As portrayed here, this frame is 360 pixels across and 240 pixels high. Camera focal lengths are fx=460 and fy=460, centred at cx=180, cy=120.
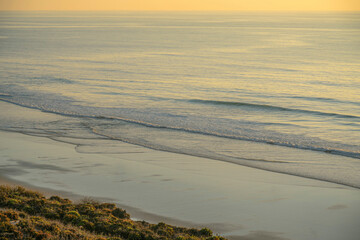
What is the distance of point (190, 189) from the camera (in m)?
13.0

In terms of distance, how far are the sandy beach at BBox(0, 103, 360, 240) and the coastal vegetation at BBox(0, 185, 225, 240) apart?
72 centimetres

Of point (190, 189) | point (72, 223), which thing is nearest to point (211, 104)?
point (190, 189)

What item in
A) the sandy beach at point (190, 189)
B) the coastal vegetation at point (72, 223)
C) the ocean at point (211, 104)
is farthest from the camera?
the ocean at point (211, 104)

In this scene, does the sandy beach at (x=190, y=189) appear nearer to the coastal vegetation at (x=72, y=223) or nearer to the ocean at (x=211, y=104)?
the coastal vegetation at (x=72, y=223)

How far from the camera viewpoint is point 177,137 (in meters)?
20.0

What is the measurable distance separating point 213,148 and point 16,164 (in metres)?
7.28

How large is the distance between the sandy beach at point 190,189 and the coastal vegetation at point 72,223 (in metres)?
0.72

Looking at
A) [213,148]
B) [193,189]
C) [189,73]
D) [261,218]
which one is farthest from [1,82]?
[261,218]

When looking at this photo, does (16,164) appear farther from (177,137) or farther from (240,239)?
(240,239)

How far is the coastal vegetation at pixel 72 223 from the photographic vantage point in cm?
909

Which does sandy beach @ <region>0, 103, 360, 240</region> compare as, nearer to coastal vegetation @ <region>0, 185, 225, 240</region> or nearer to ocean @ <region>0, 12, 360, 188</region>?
coastal vegetation @ <region>0, 185, 225, 240</region>

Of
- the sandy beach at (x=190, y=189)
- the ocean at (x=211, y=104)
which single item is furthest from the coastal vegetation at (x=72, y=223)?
the ocean at (x=211, y=104)

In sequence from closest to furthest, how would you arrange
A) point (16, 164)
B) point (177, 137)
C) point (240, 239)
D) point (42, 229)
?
point (42, 229) < point (240, 239) < point (16, 164) < point (177, 137)

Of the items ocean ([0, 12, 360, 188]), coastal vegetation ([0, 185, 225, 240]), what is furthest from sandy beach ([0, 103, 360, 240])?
ocean ([0, 12, 360, 188])
